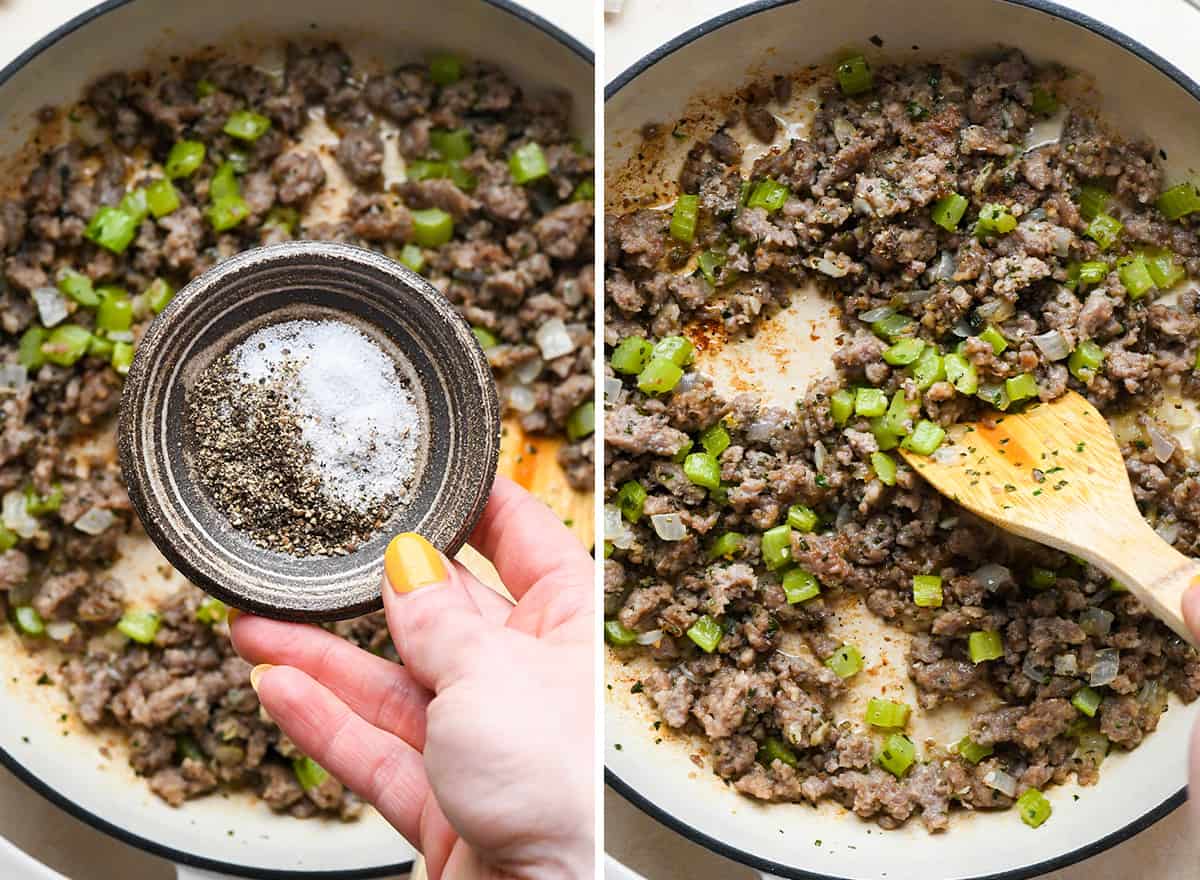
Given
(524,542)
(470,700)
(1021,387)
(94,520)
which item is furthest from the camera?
(94,520)

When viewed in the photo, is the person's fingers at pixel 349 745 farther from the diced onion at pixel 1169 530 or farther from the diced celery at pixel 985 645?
the diced onion at pixel 1169 530

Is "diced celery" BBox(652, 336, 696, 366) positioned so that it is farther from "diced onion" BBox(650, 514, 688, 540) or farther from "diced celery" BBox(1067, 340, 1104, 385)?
"diced celery" BBox(1067, 340, 1104, 385)

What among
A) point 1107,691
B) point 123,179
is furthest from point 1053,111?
point 123,179

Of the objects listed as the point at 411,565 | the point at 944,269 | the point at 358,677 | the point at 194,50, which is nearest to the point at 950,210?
the point at 944,269

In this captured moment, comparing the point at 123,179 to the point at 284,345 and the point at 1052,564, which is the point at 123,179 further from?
the point at 1052,564

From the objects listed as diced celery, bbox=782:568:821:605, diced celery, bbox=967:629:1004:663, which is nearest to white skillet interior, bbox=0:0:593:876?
diced celery, bbox=782:568:821:605

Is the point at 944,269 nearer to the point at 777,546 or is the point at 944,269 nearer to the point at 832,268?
the point at 832,268
